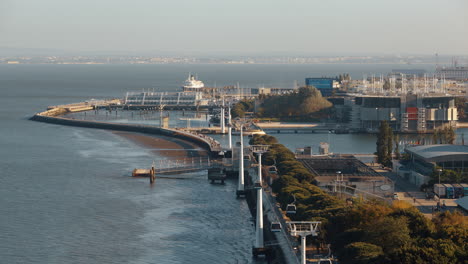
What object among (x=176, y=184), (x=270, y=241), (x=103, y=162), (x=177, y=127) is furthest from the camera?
(x=177, y=127)

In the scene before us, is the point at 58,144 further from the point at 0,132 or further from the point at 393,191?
the point at 393,191

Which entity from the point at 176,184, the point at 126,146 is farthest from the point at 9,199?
the point at 126,146

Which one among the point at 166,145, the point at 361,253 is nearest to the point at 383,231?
the point at 361,253

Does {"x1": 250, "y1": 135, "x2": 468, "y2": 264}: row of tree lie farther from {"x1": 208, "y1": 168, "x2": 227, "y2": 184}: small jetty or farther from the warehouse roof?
{"x1": 208, "y1": 168, "x2": 227, "y2": 184}: small jetty

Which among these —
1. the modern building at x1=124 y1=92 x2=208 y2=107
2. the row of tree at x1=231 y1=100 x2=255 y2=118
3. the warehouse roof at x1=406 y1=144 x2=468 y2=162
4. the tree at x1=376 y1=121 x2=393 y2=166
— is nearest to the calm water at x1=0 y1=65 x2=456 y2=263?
the tree at x1=376 y1=121 x2=393 y2=166

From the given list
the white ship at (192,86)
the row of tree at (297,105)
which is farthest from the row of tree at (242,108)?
the white ship at (192,86)

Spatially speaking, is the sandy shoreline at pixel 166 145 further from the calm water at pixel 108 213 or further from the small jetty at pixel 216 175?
the small jetty at pixel 216 175
